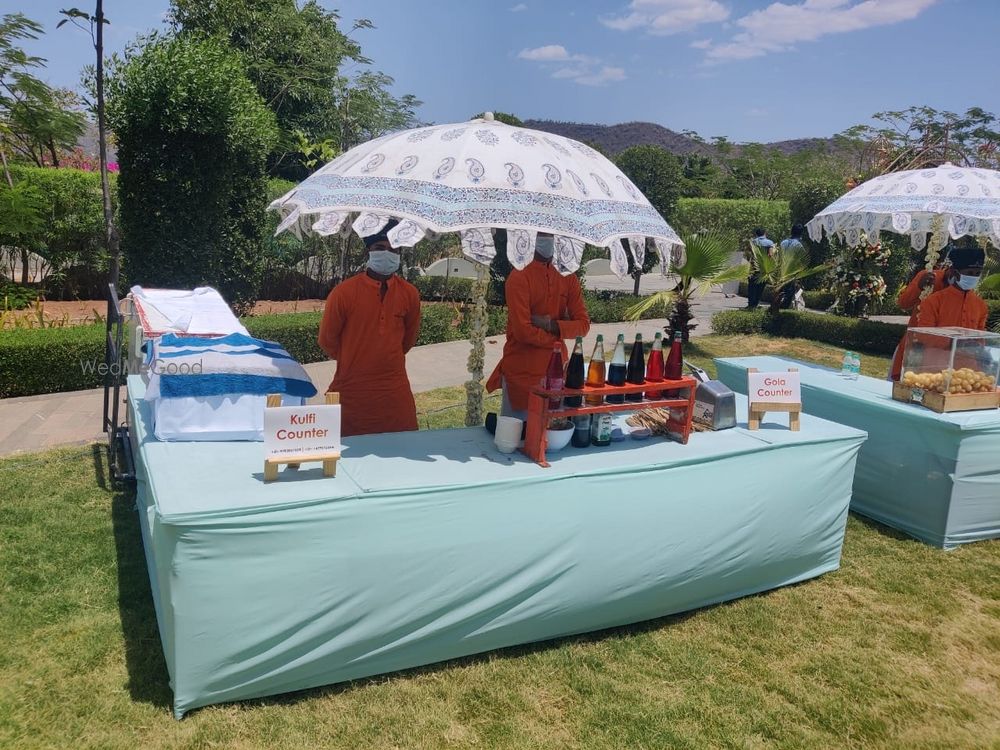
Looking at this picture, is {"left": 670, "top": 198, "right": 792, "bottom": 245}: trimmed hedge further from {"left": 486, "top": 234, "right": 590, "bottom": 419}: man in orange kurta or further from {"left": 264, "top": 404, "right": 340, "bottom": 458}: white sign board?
{"left": 264, "top": 404, "right": 340, "bottom": 458}: white sign board

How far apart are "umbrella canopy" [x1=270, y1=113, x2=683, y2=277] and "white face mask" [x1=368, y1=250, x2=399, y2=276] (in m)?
0.75

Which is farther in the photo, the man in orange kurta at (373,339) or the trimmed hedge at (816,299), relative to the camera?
the trimmed hedge at (816,299)

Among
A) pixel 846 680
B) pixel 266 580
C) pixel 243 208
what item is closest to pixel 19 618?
pixel 266 580

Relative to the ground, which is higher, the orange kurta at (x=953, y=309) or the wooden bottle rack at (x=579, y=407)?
the orange kurta at (x=953, y=309)

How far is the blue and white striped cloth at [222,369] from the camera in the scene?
11.7ft

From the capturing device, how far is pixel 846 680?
11.5 feet

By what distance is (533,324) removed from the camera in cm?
427

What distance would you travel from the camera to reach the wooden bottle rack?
3535mm

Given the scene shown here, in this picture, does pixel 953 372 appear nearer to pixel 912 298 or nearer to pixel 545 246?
pixel 912 298

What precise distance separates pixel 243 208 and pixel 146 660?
27.9 feet

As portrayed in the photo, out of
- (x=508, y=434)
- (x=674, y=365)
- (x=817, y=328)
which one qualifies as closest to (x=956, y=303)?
(x=674, y=365)

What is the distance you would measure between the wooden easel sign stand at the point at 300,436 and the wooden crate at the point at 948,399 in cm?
400

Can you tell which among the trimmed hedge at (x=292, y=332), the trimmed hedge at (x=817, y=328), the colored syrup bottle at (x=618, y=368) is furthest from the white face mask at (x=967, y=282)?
the trimmed hedge at (x=292, y=332)

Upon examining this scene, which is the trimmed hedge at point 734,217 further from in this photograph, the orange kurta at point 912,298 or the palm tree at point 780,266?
the orange kurta at point 912,298
